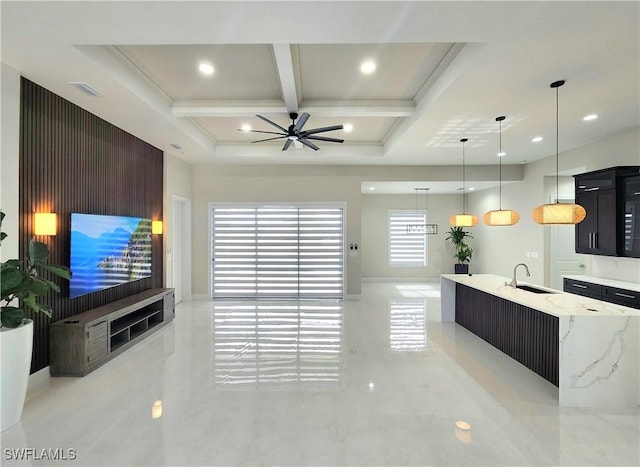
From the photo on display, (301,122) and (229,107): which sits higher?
(229,107)

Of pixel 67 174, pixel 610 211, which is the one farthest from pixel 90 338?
pixel 610 211

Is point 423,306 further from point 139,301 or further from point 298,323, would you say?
point 139,301

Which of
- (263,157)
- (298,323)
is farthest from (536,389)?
(263,157)

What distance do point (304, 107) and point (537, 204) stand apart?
5.39 metres

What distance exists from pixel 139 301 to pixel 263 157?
3534 millimetres

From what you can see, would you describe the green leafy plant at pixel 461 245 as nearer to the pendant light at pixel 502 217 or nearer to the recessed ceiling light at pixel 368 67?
the pendant light at pixel 502 217

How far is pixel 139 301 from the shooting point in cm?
466

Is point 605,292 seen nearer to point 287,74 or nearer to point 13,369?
point 287,74

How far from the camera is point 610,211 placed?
16.1 feet

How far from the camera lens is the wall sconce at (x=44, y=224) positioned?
3.29m

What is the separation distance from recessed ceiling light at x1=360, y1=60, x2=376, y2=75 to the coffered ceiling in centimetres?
8

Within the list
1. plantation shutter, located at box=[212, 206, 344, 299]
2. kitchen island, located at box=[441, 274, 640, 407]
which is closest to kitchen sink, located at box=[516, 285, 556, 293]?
kitchen island, located at box=[441, 274, 640, 407]

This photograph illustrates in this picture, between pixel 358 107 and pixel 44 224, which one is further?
pixel 358 107

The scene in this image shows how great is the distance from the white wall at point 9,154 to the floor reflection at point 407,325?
13.9 feet
